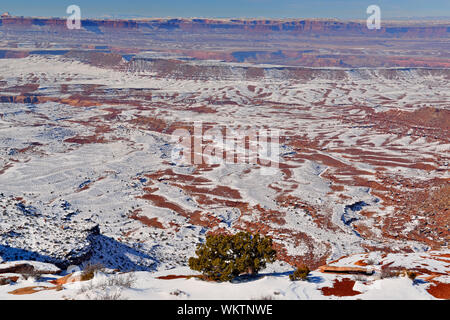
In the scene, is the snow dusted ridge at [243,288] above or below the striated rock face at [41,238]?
above

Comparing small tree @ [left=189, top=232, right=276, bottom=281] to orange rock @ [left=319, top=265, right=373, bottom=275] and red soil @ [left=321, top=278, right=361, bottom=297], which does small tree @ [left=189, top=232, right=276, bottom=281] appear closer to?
orange rock @ [left=319, top=265, right=373, bottom=275]

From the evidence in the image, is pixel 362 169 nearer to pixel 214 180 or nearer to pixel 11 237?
pixel 214 180

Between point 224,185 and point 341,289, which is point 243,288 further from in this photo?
point 224,185

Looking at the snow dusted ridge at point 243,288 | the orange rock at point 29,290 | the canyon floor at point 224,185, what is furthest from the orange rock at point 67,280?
the orange rock at point 29,290

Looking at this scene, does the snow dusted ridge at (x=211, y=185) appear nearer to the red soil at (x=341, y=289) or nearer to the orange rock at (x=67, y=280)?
the red soil at (x=341, y=289)

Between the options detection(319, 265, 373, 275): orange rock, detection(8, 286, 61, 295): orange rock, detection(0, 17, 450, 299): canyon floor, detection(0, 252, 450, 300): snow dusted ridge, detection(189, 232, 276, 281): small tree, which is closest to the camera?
detection(0, 252, 450, 300): snow dusted ridge

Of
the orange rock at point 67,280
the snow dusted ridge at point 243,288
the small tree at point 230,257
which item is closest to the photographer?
the snow dusted ridge at point 243,288

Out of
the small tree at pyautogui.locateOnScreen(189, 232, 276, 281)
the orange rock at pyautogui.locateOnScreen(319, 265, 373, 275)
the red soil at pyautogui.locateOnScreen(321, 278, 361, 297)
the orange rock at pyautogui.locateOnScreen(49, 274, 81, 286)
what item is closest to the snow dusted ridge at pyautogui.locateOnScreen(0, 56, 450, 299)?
the red soil at pyautogui.locateOnScreen(321, 278, 361, 297)
